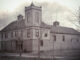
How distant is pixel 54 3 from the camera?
620cm

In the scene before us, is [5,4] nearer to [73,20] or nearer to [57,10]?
[57,10]

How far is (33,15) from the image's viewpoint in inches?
228

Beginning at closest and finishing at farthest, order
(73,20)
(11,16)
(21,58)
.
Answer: (11,16) → (21,58) → (73,20)

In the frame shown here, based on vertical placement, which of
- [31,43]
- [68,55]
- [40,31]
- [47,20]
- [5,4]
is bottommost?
[68,55]

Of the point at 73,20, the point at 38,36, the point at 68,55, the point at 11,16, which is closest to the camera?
the point at 11,16

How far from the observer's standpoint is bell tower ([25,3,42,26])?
5646 millimetres

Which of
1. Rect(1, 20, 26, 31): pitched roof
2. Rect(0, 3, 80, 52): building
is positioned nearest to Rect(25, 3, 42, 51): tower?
Rect(0, 3, 80, 52): building

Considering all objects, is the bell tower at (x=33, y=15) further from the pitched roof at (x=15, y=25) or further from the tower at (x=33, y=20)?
the pitched roof at (x=15, y=25)

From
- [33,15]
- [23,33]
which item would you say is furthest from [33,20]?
[23,33]

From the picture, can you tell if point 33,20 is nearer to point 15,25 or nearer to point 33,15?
point 33,15

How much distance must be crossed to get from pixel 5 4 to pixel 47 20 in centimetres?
176

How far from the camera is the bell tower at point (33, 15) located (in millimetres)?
5646

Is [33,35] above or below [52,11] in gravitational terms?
below

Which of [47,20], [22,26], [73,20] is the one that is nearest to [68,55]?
[73,20]
